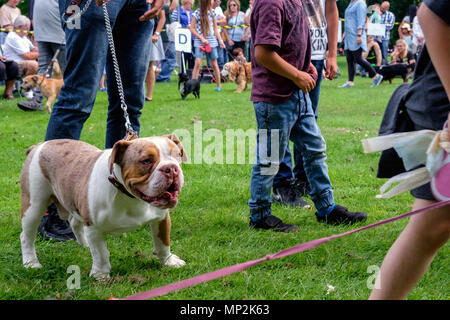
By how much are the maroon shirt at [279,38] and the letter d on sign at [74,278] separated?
1.62 metres

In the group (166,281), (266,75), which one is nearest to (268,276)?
(166,281)

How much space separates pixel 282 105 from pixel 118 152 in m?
1.33

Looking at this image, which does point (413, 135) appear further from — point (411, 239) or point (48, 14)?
point (48, 14)

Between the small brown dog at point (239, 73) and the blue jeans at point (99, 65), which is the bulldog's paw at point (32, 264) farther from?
the small brown dog at point (239, 73)

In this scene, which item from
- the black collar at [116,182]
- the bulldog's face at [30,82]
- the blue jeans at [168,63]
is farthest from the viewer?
the blue jeans at [168,63]

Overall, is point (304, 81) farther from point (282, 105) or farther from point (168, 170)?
point (168, 170)

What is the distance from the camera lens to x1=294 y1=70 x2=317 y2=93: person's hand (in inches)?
132

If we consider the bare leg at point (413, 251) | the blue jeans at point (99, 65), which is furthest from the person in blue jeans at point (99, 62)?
the bare leg at point (413, 251)

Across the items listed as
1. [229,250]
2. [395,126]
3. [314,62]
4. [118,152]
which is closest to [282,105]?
[229,250]

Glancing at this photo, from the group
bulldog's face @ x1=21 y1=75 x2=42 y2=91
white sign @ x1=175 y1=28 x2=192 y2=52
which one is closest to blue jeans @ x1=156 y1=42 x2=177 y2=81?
white sign @ x1=175 y1=28 x2=192 y2=52

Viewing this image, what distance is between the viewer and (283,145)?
3553 millimetres

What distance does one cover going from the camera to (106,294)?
271 centimetres

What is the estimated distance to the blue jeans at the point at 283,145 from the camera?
349 cm

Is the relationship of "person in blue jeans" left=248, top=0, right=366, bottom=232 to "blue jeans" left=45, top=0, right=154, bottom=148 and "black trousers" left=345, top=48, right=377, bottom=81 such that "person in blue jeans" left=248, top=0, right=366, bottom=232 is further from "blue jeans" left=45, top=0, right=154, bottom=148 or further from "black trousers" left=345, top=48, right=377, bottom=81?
"black trousers" left=345, top=48, right=377, bottom=81
